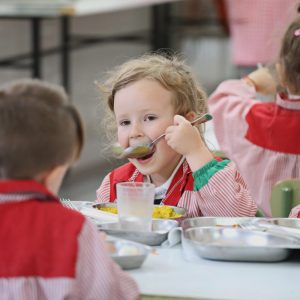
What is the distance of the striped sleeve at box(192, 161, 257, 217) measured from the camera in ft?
6.59

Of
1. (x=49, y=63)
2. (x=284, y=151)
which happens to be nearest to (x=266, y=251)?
(x=284, y=151)

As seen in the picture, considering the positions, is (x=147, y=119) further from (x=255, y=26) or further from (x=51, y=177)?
(x=255, y=26)

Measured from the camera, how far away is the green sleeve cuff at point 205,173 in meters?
2.02

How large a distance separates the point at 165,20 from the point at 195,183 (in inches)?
239

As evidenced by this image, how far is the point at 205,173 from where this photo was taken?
2.03m

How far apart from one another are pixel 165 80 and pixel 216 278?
2.69ft

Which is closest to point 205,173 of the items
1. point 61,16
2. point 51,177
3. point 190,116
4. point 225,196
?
point 225,196

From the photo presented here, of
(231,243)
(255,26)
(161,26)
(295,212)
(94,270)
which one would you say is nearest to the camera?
(94,270)

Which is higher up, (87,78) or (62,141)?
(62,141)

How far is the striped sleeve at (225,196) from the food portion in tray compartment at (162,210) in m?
0.08

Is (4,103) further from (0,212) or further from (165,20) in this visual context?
(165,20)

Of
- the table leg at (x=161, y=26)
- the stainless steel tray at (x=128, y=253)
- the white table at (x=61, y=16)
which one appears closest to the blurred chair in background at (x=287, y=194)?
the stainless steel tray at (x=128, y=253)

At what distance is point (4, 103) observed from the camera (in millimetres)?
1397

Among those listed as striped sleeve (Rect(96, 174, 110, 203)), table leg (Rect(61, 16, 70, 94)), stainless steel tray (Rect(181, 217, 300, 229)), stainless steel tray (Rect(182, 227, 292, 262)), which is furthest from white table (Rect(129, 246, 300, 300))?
table leg (Rect(61, 16, 70, 94))
